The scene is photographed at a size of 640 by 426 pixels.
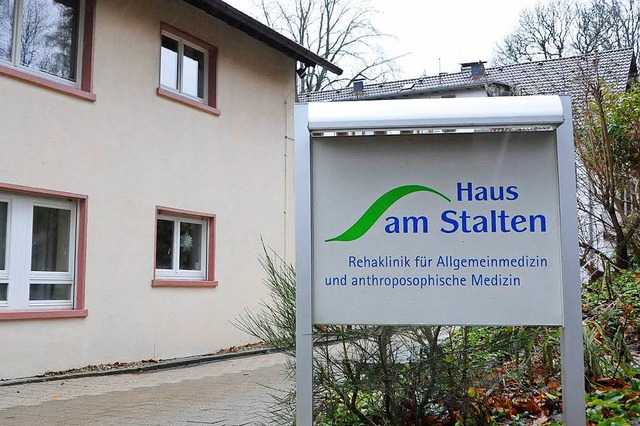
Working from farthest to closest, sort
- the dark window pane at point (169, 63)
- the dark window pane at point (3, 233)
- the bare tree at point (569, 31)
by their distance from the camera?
the bare tree at point (569, 31) < the dark window pane at point (169, 63) < the dark window pane at point (3, 233)

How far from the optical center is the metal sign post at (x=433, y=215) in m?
3.46

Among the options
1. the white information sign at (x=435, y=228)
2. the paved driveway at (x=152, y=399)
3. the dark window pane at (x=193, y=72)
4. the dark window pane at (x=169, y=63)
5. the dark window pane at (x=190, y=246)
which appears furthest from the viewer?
the dark window pane at (x=193, y=72)

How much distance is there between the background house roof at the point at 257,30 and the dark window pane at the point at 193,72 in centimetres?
78

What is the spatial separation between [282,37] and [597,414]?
11299 millimetres

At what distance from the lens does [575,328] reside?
11.1 feet

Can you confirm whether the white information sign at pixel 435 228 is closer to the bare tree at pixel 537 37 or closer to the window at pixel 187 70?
the window at pixel 187 70

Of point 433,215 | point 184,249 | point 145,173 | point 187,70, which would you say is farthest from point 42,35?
point 433,215

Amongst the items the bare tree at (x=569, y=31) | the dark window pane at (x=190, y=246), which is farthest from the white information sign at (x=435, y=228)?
the bare tree at (x=569, y=31)

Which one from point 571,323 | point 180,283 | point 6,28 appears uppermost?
point 6,28

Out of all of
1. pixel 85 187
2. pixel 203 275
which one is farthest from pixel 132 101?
pixel 203 275

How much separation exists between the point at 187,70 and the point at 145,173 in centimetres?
242

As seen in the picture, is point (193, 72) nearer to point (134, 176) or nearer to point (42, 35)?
point (134, 176)

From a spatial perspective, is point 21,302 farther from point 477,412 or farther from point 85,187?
point 477,412

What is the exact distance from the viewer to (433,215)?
11.8ft
